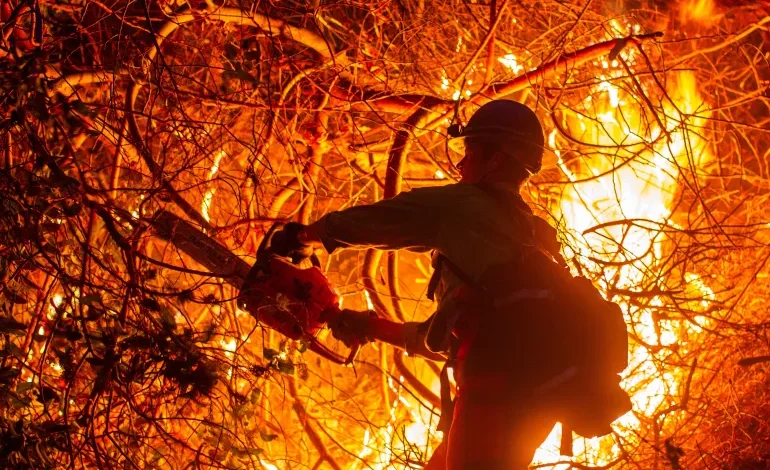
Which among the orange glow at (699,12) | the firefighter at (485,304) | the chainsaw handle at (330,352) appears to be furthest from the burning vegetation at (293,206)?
the firefighter at (485,304)

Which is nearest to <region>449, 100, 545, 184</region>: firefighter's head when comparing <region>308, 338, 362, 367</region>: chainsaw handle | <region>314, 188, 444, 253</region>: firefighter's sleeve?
<region>314, 188, 444, 253</region>: firefighter's sleeve

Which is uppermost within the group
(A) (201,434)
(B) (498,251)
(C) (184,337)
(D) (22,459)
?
(B) (498,251)

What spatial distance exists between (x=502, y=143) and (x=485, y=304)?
0.63 meters

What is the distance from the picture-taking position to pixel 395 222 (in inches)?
101

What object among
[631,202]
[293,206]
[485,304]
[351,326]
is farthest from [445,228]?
[293,206]

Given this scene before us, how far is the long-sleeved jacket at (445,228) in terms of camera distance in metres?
2.55

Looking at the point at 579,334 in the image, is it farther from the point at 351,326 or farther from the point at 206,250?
the point at 206,250

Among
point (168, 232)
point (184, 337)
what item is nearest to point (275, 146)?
point (168, 232)

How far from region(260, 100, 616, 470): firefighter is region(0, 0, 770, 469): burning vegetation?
0.57 m

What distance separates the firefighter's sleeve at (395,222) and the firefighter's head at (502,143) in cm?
28

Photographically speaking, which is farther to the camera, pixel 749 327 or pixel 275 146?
pixel 275 146

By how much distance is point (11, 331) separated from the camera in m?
2.43

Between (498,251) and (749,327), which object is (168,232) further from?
(749,327)

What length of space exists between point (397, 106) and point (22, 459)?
2312mm
